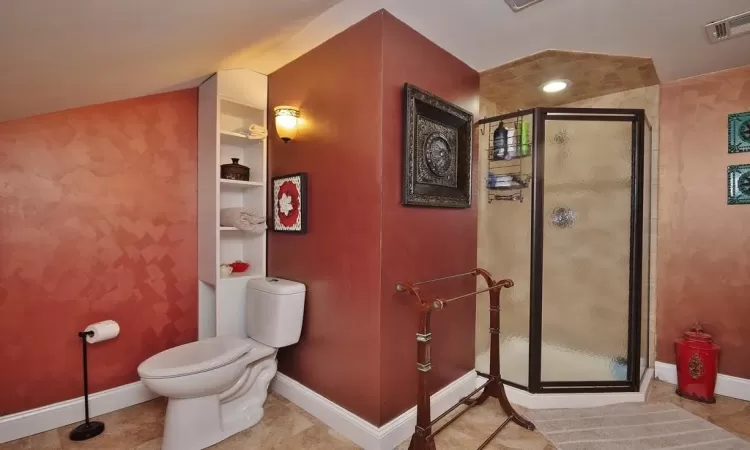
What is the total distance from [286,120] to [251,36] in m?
0.47

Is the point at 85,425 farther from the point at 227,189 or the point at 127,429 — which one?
the point at 227,189

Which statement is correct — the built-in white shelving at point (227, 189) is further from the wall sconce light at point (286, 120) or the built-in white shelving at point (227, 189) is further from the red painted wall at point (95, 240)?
the wall sconce light at point (286, 120)

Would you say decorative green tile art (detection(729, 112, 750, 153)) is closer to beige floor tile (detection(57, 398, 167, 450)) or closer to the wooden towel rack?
the wooden towel rack

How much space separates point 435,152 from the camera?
2041 mm

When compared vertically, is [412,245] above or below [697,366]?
above

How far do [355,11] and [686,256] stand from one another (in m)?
2.73

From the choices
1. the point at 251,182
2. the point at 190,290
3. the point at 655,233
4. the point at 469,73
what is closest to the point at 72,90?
the point at 251,182

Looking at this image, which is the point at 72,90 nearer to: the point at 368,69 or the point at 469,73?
the point at 368,69

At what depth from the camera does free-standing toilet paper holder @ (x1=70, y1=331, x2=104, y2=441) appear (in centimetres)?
183

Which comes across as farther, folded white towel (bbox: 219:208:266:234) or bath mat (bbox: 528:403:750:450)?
folded white towel (bbox: 219:208:266:234)

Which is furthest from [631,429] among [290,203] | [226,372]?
[290,203]

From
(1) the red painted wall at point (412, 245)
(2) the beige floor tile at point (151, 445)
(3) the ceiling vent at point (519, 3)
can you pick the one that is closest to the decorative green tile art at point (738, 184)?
(1) the red painted wall at point (412, 245)

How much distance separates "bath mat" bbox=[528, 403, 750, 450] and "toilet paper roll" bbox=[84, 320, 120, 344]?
241 centimetres

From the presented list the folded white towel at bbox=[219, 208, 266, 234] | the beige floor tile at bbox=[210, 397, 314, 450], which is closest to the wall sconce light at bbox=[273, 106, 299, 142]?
the folded white towel at bbox=[219, 208, 266, 234]
